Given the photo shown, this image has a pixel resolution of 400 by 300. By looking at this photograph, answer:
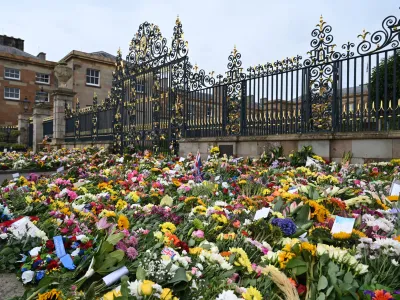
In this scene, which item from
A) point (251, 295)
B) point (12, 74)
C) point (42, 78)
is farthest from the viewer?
point (42, 78)

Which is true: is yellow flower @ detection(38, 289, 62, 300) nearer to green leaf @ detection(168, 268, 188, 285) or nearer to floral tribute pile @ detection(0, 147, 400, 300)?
floral tribute pile @ detection(0, 147, 400, 300)

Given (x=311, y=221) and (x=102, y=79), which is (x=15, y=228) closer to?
(x=311, y=221)

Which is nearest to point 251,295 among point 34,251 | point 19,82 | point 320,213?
point 320,213

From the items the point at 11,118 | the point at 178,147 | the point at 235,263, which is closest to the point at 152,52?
the point at 178,147

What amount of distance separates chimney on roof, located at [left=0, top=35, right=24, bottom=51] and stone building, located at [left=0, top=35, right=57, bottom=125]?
6928 millimetres

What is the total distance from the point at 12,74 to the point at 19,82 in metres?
1.03

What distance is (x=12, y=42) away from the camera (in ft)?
130

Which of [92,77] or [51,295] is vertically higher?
[92,77]

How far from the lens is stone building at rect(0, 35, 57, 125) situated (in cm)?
3275

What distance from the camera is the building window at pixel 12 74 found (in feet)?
108

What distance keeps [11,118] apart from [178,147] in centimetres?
2993

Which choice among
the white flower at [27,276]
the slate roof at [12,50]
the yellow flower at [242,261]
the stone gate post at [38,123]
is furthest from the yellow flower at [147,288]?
the slate roof at [12,50]

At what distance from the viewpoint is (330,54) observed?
685cm

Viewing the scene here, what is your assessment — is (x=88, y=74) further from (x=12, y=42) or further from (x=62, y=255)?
(x=62, y=255)
